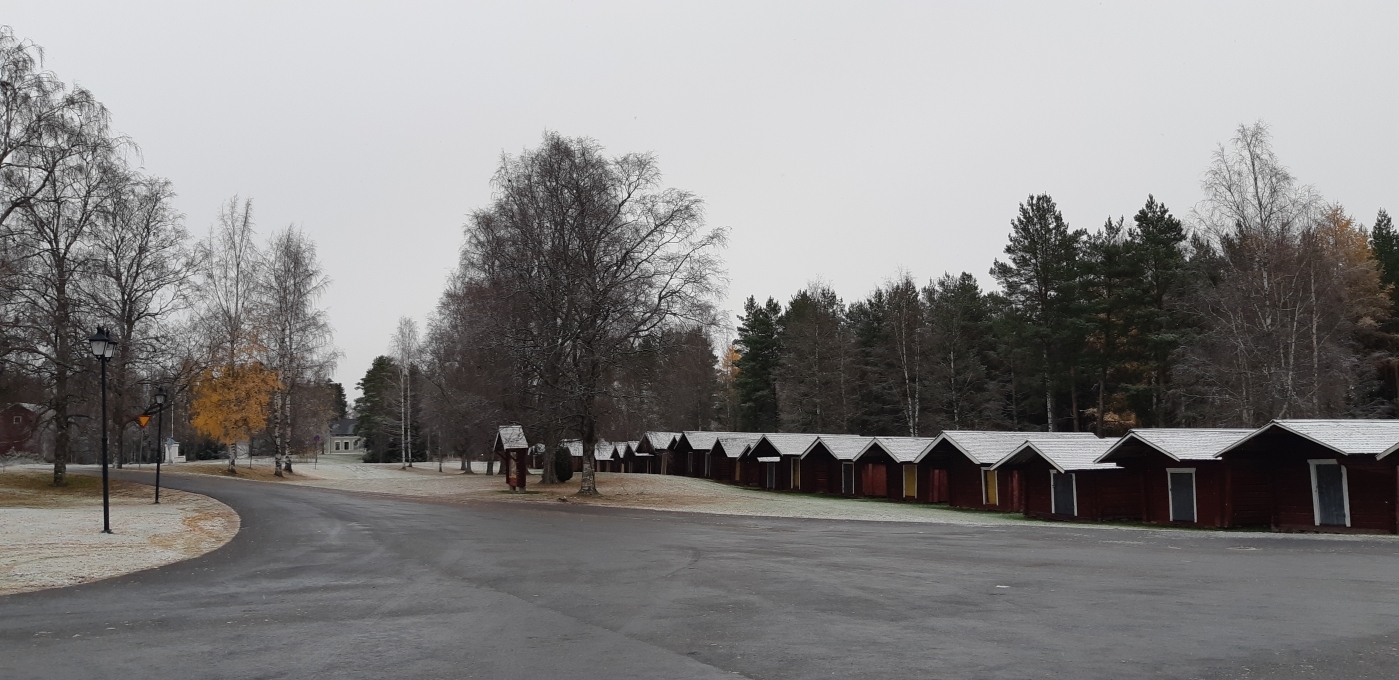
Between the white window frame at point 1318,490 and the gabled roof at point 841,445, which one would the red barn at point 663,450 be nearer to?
the gabled roof at point 841,445

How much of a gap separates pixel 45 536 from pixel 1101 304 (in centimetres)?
5367

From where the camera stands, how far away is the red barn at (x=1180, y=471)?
28.1 metres

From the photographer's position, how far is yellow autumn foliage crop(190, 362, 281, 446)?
50719 mm

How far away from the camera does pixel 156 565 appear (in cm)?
1529

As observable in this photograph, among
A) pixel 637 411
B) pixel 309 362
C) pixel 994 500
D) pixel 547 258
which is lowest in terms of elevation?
pixel 994 500

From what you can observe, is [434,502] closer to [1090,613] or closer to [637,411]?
[637,411]

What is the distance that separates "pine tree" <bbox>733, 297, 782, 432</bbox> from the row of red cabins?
2953 cm

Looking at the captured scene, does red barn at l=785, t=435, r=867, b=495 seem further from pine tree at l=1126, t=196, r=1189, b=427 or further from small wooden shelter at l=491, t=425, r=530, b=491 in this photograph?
pine tree at l=1126, t=196, r=1189, b=427

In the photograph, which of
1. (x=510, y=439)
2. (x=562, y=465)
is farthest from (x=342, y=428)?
(x=510, y=439)

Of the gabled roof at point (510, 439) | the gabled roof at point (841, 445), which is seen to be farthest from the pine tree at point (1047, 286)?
the gabled roof at point (510, 439)

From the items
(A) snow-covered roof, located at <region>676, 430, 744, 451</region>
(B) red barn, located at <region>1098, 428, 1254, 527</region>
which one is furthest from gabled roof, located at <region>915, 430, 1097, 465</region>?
(A) snow-covered roof, located at <region>676, 430, 744, 451</region>

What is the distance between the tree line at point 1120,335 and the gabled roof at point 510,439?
86.3ft

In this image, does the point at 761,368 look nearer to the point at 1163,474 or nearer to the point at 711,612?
the point at 1163,474

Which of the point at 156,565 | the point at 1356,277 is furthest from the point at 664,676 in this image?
the point at 1356,277
